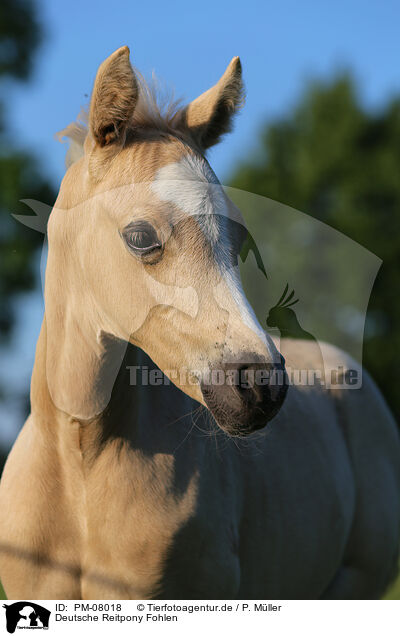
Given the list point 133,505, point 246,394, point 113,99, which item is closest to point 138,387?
point 133,505

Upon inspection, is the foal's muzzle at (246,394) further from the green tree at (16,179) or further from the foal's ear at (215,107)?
the green tree at (16,179)

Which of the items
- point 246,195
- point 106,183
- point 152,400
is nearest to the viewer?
point 106,183

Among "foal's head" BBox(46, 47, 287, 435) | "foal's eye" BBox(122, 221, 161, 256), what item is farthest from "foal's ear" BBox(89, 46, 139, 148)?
"foal's eye" BBox(122, 221, 161, 256)

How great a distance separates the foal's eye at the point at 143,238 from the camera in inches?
92.0

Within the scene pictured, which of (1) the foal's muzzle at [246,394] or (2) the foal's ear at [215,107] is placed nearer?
(1) the foal's muzzle at [246,394]

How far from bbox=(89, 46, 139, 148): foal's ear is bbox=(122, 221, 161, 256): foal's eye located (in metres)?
0.43

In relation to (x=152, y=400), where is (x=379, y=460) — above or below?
below

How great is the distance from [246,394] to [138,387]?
762 millimetres

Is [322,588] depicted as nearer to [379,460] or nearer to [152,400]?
[379,460]

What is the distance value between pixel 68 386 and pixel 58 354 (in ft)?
0.52

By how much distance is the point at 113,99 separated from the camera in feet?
8.27

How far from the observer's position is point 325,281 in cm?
2211

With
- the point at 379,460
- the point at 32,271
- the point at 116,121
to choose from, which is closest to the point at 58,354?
the point at 116,121
